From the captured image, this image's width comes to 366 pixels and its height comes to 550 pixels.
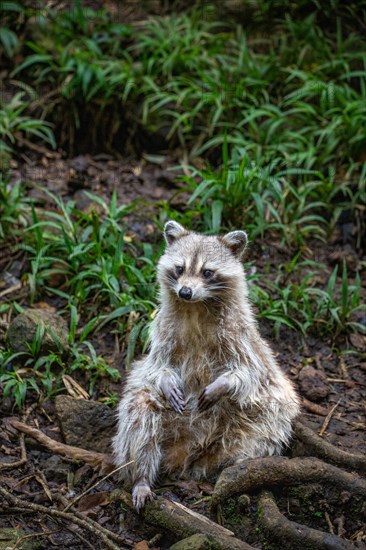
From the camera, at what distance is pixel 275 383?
541 cm

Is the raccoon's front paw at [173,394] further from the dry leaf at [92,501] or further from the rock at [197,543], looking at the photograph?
the rock at [197,543]

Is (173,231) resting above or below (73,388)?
above

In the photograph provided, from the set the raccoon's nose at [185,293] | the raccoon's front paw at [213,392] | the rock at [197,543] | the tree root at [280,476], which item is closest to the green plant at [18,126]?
the raccoon's nose at [185,293]

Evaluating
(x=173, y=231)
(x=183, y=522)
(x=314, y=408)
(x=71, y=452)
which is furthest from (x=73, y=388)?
(x=314, y=408)

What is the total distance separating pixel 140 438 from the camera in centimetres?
509

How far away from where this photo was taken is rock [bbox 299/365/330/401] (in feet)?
20.0

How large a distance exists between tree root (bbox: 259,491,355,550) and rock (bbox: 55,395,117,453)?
157 centimetres

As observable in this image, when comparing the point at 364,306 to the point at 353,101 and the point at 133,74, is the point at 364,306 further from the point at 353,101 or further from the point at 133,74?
the point at 133,74

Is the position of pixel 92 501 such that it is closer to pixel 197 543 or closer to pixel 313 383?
pixel 197 543

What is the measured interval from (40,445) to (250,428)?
63.3 inches

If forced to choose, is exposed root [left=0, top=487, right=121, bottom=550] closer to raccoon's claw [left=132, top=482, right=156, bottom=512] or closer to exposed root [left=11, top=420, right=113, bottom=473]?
raccoon's claw [left=132, top=482, right=156, bottom=512]

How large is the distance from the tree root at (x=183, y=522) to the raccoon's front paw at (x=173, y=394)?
62 centimetres

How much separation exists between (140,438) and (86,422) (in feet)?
2.33

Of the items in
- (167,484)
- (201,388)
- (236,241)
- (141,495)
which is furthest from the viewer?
(236,241)
